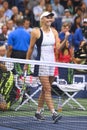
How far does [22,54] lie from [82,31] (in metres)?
3.33

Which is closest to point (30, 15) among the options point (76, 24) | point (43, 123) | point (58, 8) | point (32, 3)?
point (32, 3)

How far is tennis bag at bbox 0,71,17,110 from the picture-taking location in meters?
11.8

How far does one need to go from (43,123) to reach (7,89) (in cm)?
176

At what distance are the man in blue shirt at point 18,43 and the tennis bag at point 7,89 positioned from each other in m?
2.62

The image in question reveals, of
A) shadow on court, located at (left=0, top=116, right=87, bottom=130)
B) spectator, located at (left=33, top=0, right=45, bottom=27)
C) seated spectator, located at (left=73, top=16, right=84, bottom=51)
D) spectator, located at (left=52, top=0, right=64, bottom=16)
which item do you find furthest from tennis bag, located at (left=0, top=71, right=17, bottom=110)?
spectator, located at (left=52, top=0, right=64, bottom=16)

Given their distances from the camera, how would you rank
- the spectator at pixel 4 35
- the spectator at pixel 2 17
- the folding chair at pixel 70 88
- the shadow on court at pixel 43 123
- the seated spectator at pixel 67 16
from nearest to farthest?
the shadow on court at pixel 43 123 < the folding chair at pixel 70 88 < the spectator at pixel 4 35 < the spectator at pixel 2 17 < the seated spectator at pixel 67 16

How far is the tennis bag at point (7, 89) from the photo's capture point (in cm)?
1180

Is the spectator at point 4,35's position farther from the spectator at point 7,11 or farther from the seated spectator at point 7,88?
the seated spectator at point 7,88

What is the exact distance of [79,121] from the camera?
1046cm

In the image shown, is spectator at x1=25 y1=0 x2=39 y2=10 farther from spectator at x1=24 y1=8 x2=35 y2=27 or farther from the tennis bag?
the tennis bag

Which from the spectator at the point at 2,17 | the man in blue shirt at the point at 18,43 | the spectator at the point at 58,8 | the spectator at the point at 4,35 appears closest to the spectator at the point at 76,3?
the spectator at the point at 58,8

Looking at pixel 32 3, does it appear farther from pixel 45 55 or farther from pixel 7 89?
pixel 45 55

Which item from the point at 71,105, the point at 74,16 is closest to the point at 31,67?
the point at 71,105

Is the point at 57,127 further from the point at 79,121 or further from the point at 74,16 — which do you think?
the point at 74,16
